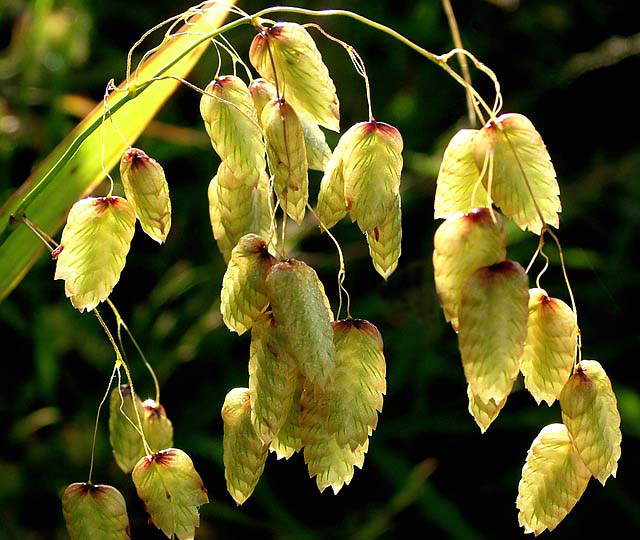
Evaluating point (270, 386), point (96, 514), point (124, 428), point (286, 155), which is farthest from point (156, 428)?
point (286, 155)

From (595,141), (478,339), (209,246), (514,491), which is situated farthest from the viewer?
(595,141)

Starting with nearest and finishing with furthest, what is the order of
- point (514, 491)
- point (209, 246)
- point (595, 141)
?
1. point (514, 491)
2. point (209, 246)
3. point (595, 141)

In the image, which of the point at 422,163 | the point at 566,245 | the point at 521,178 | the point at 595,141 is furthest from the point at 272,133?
the point at 595,141

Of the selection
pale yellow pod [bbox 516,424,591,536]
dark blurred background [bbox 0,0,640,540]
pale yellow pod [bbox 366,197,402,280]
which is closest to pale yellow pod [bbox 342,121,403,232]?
pale yellow pod [bbox 366,197,402,280]

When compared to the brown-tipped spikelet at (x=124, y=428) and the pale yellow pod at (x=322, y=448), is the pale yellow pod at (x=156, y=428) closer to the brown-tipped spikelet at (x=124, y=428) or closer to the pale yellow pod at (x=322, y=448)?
the brown-tipped spikelet at (x=124, y=428)

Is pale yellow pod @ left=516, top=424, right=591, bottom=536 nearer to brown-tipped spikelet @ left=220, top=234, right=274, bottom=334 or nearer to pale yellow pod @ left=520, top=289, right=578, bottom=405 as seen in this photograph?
pale yellow pod @ left=520, top=289, right=578, bottom=405

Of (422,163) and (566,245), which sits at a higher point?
(422,163)

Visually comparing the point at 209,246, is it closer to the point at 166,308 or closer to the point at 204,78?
the point at 166,308
